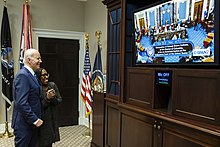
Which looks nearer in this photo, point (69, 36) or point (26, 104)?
point (26, 104)

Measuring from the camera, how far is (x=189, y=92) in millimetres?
2059

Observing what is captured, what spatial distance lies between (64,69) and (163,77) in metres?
3.57

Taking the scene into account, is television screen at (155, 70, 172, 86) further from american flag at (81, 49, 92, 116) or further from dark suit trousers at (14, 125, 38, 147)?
american flag at (81, 49, 92, 116)

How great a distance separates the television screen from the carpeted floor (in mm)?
2376

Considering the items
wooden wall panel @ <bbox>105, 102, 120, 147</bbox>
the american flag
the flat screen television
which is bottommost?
wooden wall panel @ <bbox>105, 102, 120, 147</bbox>

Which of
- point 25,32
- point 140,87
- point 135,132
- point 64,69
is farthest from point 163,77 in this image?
point 64,69

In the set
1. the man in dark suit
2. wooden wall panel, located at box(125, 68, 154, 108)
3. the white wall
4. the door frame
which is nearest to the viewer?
the man in dark suit

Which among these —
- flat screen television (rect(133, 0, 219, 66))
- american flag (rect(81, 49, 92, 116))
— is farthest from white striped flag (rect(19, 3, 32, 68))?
flat screen television (rect(133, 0, 219, 66))

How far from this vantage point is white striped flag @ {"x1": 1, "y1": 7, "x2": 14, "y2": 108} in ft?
15.1

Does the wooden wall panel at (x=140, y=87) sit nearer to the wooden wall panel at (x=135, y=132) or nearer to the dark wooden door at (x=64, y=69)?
the wooden wall panel at (x=135, y=132)

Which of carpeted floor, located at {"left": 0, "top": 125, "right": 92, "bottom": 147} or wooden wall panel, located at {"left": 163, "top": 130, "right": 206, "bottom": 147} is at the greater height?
wooden wall panel, located at {"left": 163, "top": 130, "right": 206, "bottom": 147}

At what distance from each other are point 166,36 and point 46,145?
205cm

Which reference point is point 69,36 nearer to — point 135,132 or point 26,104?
point 26,104

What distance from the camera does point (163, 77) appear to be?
2.35 m
